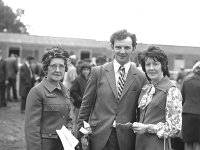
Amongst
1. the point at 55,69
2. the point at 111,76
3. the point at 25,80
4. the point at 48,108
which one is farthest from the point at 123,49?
the point at 25,80

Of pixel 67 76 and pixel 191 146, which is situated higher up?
pixel 67 76

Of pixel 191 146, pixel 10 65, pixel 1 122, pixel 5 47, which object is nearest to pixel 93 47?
pixel 5 47

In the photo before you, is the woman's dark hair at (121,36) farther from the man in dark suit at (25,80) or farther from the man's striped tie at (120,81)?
the man in dark suit at (25,80)

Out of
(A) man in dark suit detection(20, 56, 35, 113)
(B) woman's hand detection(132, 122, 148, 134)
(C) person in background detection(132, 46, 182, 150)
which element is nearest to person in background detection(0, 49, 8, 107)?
(A) man in dark suit detection(20, 56, 35, 113)

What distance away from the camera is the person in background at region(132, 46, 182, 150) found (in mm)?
3124

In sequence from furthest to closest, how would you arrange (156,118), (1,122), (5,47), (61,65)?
(5,47) < (1,122) < (61,65) < (156,118)

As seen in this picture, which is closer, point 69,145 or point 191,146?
point 69,145

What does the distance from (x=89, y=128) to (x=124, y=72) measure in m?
0.72

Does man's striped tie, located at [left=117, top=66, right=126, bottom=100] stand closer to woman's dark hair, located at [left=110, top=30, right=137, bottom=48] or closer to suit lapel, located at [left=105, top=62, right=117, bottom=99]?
suit lapel, located at [left=105, top=62, right=117, bottom=99]

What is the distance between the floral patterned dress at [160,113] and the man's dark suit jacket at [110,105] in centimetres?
20

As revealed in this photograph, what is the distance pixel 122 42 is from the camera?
11.8ft

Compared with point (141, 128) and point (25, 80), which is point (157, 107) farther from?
point (25, 80)

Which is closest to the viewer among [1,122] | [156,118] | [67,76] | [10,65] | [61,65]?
[156,118]

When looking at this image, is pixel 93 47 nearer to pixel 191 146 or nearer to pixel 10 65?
pixel 10 65
